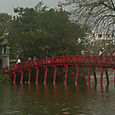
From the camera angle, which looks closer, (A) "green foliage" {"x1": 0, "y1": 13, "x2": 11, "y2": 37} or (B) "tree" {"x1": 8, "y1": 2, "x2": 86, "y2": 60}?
(B) "tree" {"x1": 8, "y1": 2, "x2": 86, "y2": 60}

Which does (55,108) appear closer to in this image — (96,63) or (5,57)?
(96,63)

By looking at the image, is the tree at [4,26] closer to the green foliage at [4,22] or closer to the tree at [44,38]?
the green foliage at [4,22]

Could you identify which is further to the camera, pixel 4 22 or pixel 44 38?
pixel 4 22

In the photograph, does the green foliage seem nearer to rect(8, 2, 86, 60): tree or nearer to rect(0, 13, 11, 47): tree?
rect(0, 13, 11, 47): tree

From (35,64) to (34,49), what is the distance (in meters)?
7.22

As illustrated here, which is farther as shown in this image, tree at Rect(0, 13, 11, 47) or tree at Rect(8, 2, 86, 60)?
tree at Rect(0, 13, 11, 47)

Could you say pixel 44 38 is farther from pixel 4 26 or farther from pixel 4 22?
pixel 4 22

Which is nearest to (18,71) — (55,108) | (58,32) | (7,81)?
(7,81)

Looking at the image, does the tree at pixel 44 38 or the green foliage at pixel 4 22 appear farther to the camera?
the green foliage at pixel 4 22

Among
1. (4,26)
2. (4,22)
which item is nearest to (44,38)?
(4,26)

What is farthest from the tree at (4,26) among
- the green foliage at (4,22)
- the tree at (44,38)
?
the tree at (44,38)

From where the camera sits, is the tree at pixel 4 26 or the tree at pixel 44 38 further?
the tree at pixel 4 26

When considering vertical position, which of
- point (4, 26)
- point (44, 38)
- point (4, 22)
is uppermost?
point (4, 22)

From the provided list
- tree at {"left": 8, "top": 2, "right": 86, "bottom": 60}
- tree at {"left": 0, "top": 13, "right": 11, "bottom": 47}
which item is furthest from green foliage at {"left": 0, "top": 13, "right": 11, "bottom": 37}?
tree at {"left": 8, "top": 2, "right": 86, "bottom": 60}
